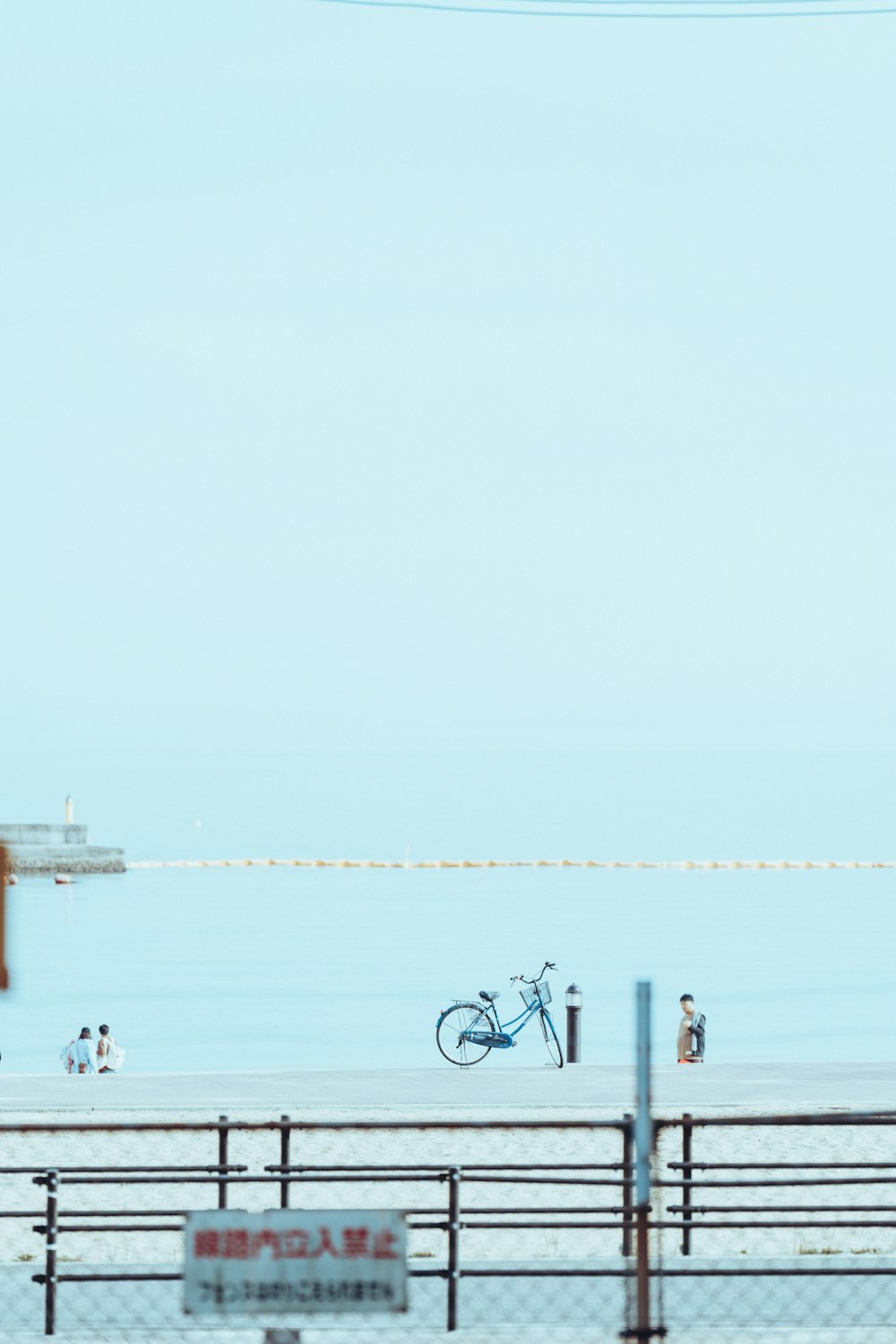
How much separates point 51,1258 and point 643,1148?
3555 mm

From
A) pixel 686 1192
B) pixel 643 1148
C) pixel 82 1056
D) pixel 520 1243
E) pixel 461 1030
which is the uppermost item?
pixel 643 1148

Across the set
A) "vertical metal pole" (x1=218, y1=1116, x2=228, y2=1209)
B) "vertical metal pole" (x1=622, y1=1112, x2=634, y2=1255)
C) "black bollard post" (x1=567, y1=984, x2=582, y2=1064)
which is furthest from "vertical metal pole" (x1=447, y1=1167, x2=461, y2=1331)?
"black bollard post" (x1=567, y1=984, x2=582, y2=1064)

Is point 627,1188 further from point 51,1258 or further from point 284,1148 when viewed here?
point 51,1258

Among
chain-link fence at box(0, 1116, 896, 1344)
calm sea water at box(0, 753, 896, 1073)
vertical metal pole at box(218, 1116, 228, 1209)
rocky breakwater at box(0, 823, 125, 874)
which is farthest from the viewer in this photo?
rocky breakwater at box(0, 823, 125, 874)

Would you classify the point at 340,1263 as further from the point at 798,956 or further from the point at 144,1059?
the point at 798,956

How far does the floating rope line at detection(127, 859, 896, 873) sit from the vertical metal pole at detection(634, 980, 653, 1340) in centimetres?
12024

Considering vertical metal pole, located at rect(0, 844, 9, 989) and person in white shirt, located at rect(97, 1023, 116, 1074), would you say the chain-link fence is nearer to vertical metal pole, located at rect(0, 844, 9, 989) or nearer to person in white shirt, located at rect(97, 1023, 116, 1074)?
vertical metal pole, located at rect(0, 844, 9, 989)

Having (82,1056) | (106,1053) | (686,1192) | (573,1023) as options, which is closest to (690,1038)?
(573,1023)

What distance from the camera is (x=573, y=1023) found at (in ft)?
76.3

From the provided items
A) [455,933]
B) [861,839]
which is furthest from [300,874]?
[861,839]

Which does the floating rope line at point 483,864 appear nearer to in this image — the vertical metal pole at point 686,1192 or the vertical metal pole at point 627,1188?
the vertical metal pole at point 686,1192

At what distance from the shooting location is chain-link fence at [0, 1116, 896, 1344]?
9195mm

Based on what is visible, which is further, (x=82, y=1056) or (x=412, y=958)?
(x=412, y=958)

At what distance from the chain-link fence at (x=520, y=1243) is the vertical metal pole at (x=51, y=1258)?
0.04 ft
